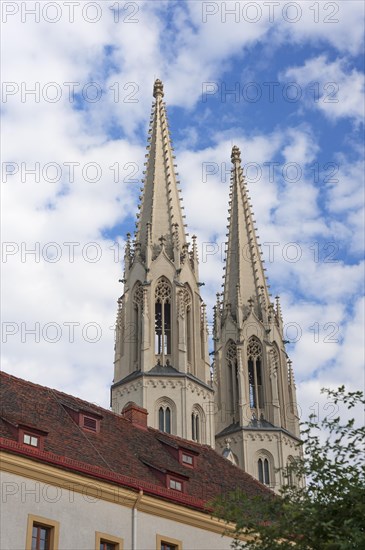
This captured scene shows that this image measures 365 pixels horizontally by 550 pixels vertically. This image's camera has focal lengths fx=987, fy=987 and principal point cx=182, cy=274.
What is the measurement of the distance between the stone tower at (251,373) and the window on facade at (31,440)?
152 feet

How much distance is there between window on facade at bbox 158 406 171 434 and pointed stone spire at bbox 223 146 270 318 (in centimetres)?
1763

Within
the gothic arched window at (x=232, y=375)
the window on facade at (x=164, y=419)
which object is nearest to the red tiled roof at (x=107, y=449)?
the window on facade at (x=164, y=419)

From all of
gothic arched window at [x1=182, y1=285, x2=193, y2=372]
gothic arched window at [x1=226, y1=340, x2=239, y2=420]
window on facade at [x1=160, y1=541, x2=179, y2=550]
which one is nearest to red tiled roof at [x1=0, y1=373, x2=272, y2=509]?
window on facade at [x1=160, y1=541, x2=179, y2=550]

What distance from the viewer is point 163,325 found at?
72.6 m

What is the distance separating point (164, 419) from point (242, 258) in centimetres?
2377

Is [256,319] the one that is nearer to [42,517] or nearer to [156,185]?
[156,185]

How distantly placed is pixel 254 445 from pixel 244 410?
2.98 metres

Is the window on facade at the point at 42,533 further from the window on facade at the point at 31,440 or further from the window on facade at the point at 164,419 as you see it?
the window on facade at the point at 164,419

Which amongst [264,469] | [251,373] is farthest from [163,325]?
[264,469]

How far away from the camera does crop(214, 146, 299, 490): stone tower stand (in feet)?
255

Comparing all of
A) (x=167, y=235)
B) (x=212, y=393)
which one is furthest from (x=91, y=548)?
(x=167, y=235)

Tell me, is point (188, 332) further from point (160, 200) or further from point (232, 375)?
point (160, 200)

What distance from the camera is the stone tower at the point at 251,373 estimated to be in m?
77.6

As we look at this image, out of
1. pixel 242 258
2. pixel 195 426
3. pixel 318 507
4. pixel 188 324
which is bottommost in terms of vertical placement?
pixel 318 507
